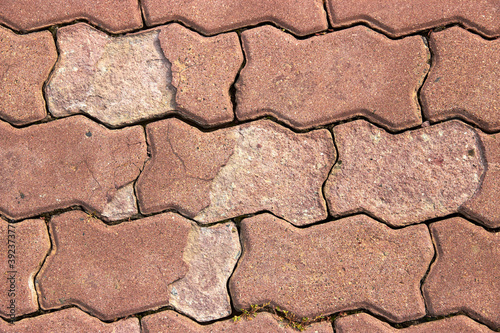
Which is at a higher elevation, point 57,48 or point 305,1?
point 305,1

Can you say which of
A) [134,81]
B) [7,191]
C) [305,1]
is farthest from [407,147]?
[7,191]

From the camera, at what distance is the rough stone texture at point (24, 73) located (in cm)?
187

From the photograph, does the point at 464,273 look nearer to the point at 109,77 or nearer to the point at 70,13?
the point at 109,77

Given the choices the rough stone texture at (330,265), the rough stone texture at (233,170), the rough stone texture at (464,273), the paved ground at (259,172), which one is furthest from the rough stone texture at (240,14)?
the rough stone texture at (464,273)

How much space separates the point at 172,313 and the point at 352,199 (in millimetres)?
1155

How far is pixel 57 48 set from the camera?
1881 mm

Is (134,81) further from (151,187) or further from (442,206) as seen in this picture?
(442,206)

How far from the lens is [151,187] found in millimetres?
1816

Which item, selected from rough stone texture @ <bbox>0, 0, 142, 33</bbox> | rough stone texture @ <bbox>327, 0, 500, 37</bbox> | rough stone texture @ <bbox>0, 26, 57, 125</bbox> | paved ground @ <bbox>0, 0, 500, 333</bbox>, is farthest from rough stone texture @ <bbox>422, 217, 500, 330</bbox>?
rough stone texture @ <bbox>0, 26, 57, 125</bbox>

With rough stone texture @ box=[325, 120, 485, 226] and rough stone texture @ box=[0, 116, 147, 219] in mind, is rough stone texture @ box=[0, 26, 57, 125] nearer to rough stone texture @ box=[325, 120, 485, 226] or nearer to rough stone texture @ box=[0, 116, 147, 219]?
rough stone texture @ box=[0, 116, 147, 219]

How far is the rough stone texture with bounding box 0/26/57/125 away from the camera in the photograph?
1866 mm

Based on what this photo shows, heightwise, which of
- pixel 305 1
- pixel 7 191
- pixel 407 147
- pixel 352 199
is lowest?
pixel 7 191

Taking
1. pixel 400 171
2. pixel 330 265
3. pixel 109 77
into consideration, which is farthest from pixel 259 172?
pixel 109 77

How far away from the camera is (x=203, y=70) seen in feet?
6.04
